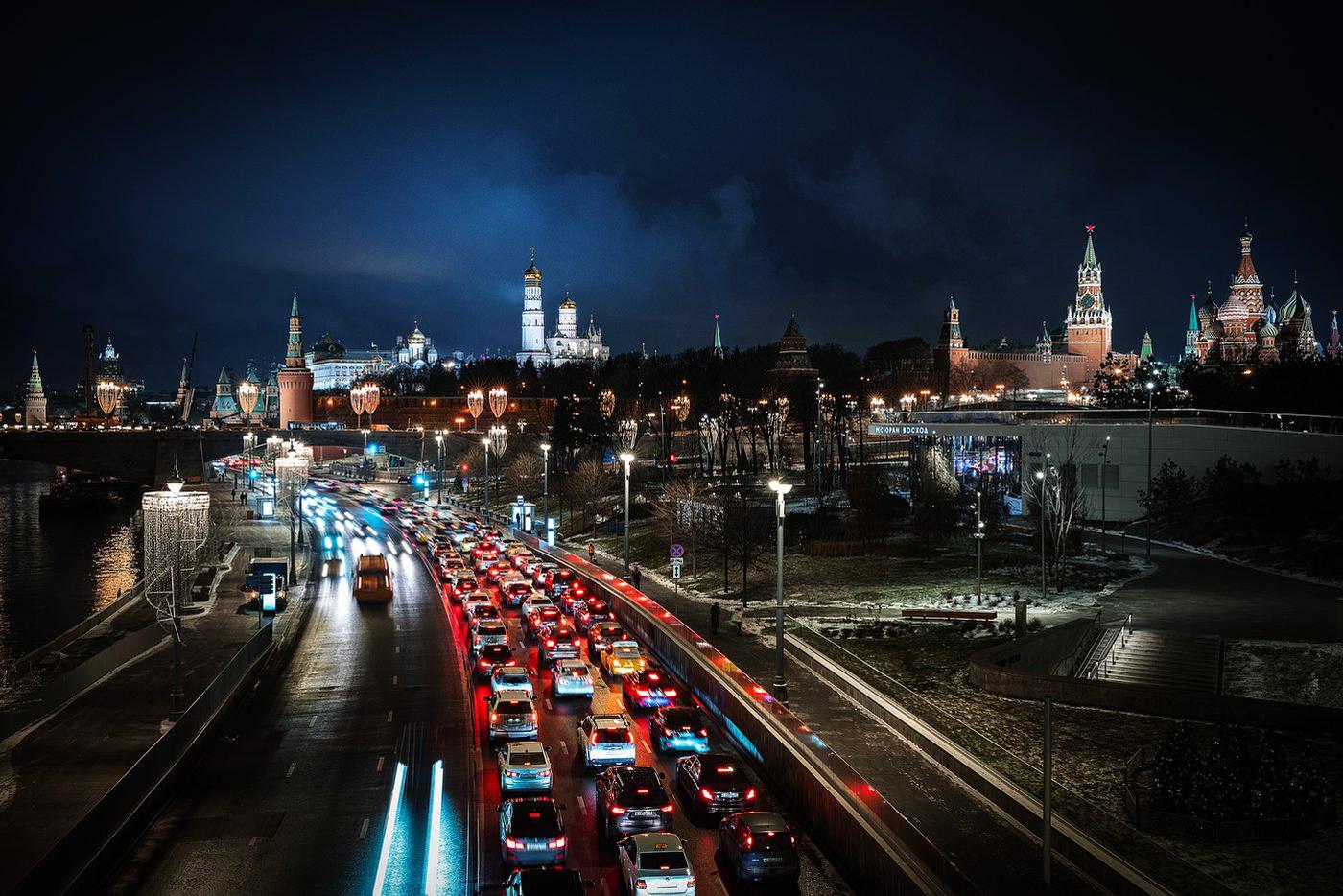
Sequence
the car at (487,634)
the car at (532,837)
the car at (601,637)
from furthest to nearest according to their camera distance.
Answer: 1. the car at (601,637)
2. the car at (487,634)
3. the car at (532,837)


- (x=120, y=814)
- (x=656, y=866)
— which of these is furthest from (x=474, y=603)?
(x=656, y=866)

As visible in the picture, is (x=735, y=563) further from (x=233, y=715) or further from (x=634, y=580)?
(x=233, y=715)

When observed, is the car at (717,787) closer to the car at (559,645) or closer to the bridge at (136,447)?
the car at (559,645)

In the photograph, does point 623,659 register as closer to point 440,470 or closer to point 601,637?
point 601,637

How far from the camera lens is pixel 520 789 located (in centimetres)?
1917

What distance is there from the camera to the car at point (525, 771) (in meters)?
19.2

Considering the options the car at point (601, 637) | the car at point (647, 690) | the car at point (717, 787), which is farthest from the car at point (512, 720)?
the car at point (601, 637)

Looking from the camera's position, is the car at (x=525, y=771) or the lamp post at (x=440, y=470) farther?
the lamp post at (x=440, y=470)

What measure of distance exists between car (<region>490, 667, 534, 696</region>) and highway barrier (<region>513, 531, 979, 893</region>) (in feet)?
15.1

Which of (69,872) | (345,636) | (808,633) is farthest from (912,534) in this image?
(69,872)

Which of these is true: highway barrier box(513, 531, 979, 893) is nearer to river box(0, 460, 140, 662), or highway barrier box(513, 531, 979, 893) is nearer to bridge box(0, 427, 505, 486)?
river box(0, 460, 140, 662)

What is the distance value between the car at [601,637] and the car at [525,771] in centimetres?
1109

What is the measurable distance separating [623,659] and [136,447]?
8591cm

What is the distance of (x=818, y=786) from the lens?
706 inches
